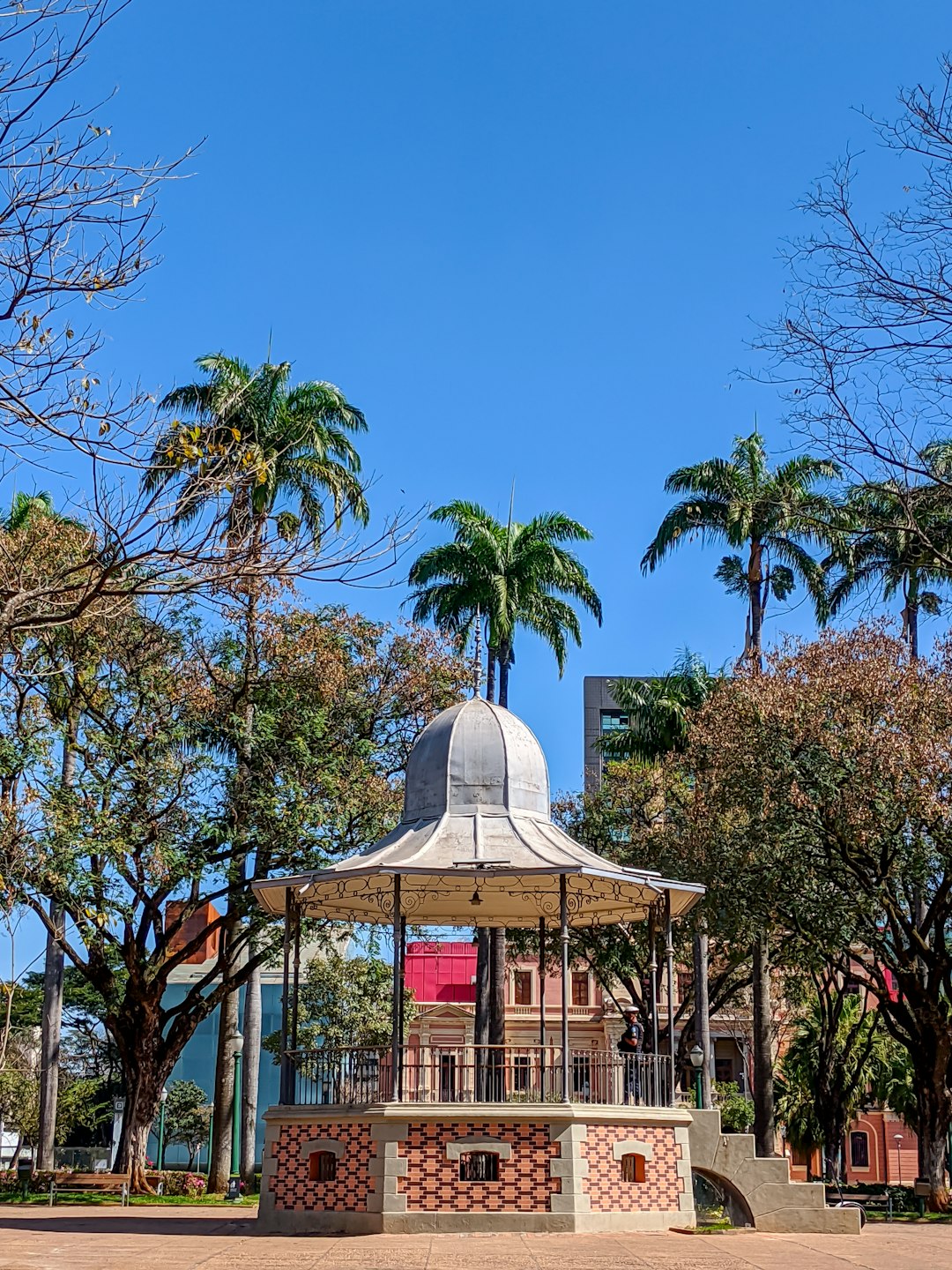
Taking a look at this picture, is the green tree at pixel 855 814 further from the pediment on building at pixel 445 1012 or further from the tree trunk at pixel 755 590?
the pediment on building at pixel 445 1012

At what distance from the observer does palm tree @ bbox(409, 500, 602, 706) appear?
40219 millimetres

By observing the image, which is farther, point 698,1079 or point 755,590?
point 755,590

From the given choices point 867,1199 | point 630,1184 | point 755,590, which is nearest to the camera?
point 630,1184

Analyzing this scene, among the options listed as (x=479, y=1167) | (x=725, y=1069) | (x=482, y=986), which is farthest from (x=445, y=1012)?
(x=479, y=1167)

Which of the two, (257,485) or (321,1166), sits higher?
(257,485)

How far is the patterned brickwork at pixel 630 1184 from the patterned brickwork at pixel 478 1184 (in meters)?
0.63

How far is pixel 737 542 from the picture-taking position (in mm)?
44469

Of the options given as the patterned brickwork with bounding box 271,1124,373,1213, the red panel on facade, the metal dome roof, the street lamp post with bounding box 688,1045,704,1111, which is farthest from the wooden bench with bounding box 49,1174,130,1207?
the red panel on facade

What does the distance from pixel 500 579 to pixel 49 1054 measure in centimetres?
1735

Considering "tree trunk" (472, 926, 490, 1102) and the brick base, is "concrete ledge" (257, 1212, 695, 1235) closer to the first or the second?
the brick base

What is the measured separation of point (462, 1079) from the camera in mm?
20828

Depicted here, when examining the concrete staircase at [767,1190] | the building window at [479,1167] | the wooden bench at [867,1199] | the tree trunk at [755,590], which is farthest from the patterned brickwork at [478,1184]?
the tree trunk at [755,590]

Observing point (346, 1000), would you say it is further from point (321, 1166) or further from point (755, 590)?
point (321, 1166)

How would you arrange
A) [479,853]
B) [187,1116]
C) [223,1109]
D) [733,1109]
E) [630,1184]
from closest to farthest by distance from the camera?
[630,1184]
[479,853]
[223,1109]
[187,1116]
[733,1109]
